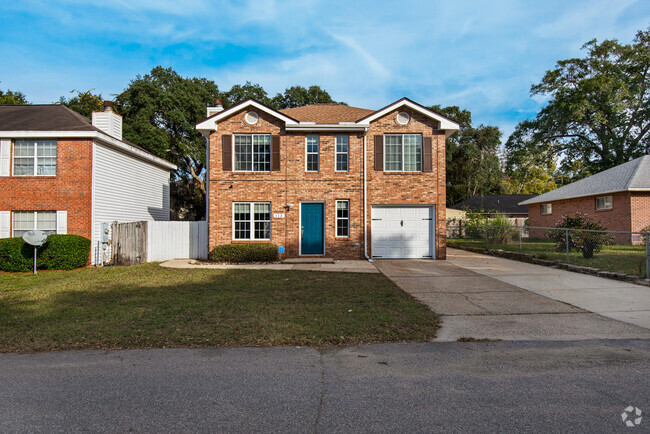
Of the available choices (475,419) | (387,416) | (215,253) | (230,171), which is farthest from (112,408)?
(230,171)

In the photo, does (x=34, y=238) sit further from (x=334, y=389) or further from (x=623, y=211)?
(x=623, y=211)

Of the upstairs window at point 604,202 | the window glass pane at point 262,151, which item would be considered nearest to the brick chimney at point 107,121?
the window glass pane at point 262,151

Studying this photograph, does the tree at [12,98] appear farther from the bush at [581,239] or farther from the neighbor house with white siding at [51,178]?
the bush at [581,239]

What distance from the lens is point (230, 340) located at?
5.38 meters

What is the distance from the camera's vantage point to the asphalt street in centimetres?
317

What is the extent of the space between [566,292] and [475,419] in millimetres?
6919

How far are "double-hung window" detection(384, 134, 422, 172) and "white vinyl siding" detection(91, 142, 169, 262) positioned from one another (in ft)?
37.3

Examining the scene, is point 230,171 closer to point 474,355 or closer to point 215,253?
point 215,253

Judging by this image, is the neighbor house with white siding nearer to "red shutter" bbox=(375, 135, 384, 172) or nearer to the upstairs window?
"red shutter" bbox=(375, 135, 384, 172)

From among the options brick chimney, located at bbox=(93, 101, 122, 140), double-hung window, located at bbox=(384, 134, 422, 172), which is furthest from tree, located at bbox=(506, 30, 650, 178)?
brick chimney, located at bbox=(93, 101, 122, 140)

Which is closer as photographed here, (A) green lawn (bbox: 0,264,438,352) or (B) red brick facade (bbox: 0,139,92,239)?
(A) green lawn (bbox: 0,264,438,352)

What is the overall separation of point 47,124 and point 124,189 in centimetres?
374

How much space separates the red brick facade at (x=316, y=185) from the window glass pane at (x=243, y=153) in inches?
12.6
